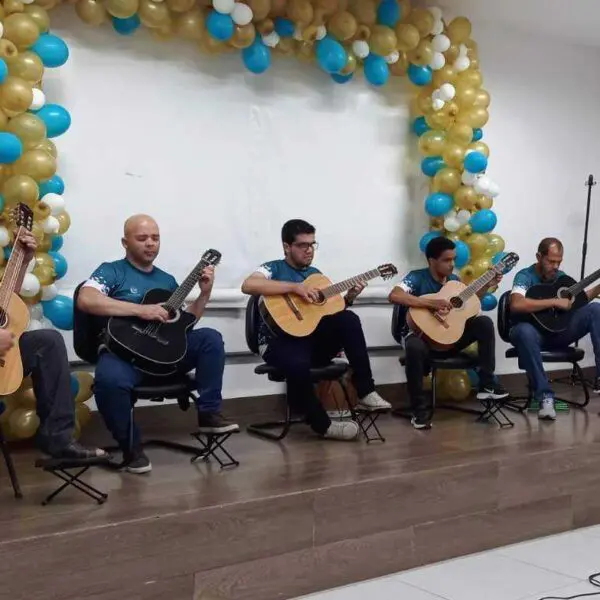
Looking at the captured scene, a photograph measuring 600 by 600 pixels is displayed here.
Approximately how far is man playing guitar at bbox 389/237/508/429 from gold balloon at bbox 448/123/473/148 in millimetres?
648

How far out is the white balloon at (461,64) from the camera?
5.14m

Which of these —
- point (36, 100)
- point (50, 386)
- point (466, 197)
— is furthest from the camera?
point (466, 197)

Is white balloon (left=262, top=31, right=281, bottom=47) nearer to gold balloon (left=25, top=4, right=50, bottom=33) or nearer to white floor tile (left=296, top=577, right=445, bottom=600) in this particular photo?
gold balloon (left=25, top=4, right=50, bottom=33)

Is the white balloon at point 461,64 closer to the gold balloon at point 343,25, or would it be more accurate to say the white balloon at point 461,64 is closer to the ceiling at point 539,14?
the ceiling at point 539,14

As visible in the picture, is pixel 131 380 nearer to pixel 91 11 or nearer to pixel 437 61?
pixel 91 11

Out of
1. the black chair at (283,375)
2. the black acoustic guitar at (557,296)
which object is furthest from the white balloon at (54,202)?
the black acoustic guitar at (557,296)

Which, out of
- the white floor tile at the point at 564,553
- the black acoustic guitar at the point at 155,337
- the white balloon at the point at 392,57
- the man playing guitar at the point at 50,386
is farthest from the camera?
the white balloon at the point at 392,57

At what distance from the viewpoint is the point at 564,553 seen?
12.1 ft

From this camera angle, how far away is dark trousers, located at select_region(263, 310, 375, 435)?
4.08 metres

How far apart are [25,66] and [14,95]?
158 millimetres

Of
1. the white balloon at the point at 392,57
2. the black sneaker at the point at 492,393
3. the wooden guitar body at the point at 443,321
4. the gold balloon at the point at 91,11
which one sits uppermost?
the white balloon at the point at 392,57

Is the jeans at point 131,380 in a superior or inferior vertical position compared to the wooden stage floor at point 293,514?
superior

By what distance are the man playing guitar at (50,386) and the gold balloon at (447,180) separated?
272 centimetres

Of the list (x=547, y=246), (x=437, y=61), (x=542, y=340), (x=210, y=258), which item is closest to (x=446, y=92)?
(x=437, y=61)
